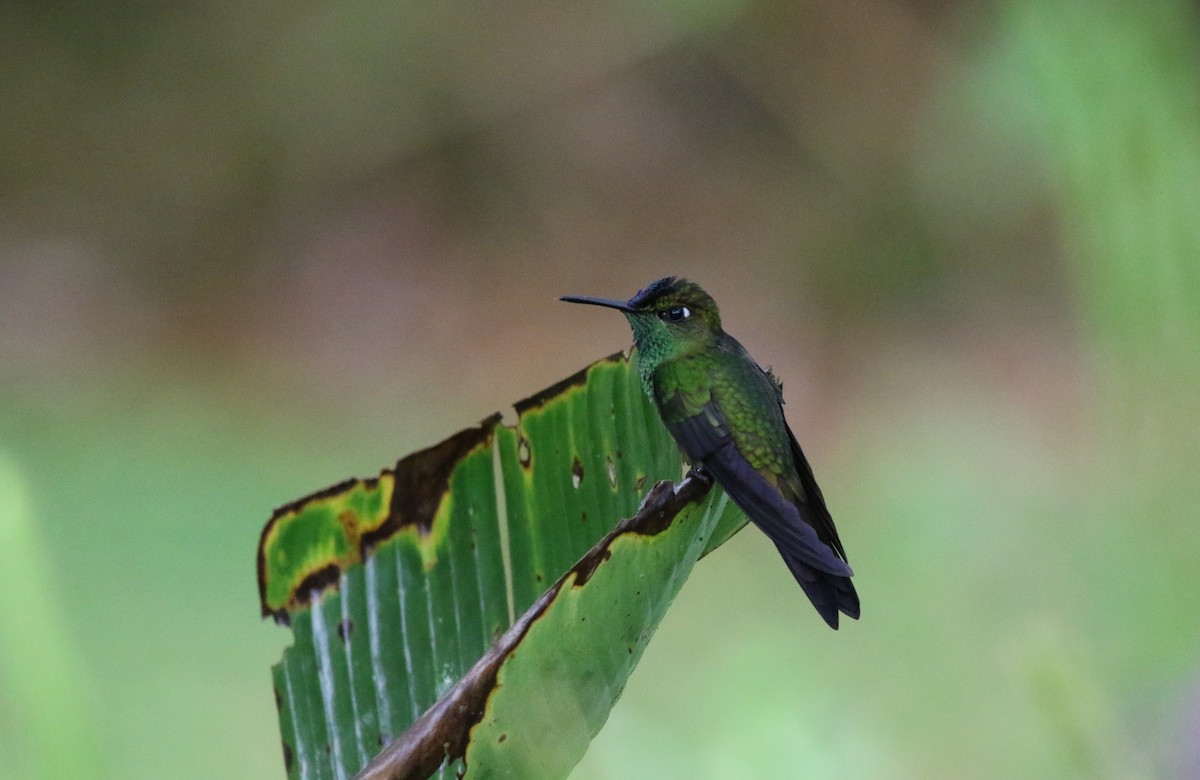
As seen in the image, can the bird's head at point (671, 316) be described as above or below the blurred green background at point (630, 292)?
below

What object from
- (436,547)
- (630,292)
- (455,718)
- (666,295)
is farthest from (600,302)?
(630,292)

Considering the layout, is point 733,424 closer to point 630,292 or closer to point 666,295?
point 666,295

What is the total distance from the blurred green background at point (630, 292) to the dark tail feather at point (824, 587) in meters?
0.78

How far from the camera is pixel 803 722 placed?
128cm

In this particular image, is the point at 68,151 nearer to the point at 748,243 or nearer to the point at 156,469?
the point at 156,469

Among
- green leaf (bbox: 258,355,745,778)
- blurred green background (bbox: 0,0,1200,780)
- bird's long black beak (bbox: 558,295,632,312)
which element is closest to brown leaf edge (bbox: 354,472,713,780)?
green leaf (bbox: 258,355,745,778)

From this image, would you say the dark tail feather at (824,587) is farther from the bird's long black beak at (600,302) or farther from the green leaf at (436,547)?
the bird's long black beak at (600,302)

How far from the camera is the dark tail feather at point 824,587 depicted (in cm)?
51

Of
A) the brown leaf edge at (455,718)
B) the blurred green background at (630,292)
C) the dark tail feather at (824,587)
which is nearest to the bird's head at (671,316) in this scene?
the dark tail feather at (824,587)

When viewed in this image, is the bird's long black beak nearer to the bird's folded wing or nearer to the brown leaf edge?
the bird's folded wing

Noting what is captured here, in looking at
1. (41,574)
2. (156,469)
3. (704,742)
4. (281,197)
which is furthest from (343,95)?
(41,574)

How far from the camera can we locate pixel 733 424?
61 cm

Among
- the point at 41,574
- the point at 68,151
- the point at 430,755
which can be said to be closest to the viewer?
the point at 430,755

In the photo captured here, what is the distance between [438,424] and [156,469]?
1.38ft
